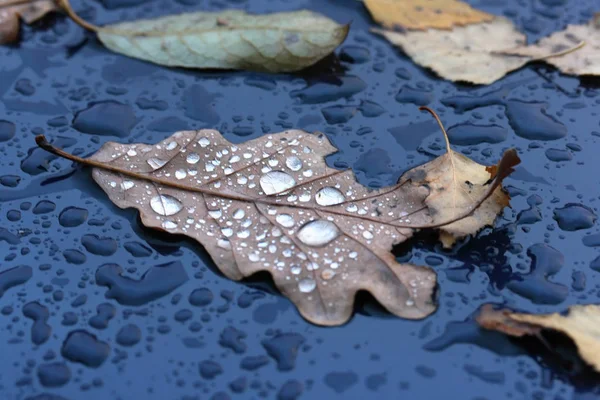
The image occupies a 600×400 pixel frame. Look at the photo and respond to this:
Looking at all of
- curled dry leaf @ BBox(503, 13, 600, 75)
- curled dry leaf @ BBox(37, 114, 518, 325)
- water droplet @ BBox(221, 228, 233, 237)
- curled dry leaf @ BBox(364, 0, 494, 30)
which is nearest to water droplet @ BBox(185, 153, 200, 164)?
curled dry leaf @ BBox(37, 114, 518, 325)

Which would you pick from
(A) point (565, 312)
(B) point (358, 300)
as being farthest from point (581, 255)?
(B) point (358, 300)

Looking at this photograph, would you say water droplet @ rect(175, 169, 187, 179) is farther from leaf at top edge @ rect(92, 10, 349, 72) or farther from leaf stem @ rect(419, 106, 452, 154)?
leaf stem @ rect(419, 106, 452, 154)

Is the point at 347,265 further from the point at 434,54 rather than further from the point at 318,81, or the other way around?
the point at 434,54

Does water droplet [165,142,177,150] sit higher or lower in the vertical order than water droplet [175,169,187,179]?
higher

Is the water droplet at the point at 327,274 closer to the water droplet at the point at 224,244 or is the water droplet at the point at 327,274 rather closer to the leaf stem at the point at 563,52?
the water droplet at the point at 224,244

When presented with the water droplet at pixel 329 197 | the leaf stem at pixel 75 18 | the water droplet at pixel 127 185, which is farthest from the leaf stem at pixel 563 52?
the leaf stem at pixel 75 18
